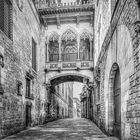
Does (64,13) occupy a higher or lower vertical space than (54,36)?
higher

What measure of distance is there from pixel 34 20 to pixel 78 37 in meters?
4.07

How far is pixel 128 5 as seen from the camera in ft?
15.7

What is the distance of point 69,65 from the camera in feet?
53.7

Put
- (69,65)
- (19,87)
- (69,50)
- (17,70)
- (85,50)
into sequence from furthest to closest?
(69,50) → (85,50) → (69,65) → (19,87) → (17,70)

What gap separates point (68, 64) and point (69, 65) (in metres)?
0.12

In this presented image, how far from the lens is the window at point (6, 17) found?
29.3 feet

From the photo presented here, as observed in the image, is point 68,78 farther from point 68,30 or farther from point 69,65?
point 68,30

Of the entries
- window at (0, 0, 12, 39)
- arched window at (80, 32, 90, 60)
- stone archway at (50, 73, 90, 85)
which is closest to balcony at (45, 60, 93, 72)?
stone archway at (50, 73, 90, 85)

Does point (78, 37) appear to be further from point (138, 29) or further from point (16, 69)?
point (138, 29)

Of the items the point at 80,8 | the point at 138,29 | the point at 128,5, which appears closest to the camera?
the point at 138,29

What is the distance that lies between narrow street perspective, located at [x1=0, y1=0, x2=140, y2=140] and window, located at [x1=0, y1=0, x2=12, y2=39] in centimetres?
2

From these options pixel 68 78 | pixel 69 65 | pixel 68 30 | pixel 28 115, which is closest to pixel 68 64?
pixel 69 65

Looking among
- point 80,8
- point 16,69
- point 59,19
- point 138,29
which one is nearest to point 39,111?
point 16,69

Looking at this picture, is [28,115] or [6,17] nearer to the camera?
[6,17]
